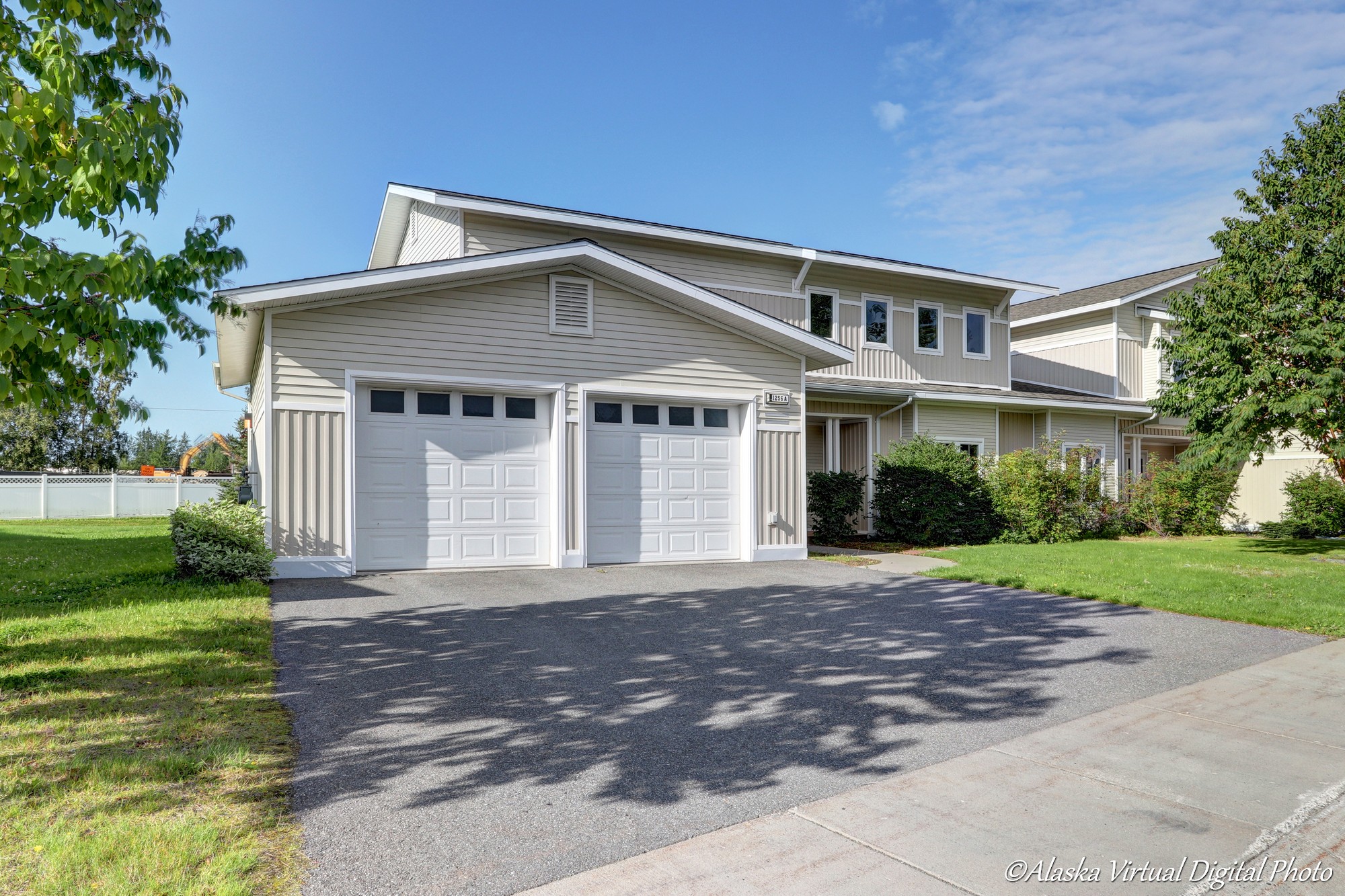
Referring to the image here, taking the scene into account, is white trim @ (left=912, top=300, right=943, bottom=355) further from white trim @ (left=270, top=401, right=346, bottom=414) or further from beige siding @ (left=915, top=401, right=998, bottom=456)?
white trim @ (left=270, top=401, right=346, bottom=414)

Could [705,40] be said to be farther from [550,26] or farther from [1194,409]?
[1194,409]

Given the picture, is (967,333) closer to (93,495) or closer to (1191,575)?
(1191,575)

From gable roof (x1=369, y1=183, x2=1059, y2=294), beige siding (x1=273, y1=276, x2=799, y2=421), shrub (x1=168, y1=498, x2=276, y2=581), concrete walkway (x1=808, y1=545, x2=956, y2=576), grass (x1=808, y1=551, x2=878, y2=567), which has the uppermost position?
gable roof (x1=369, y1=183, x2=1059, y2=294)

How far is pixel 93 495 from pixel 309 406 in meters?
19.9

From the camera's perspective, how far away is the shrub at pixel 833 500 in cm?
1631

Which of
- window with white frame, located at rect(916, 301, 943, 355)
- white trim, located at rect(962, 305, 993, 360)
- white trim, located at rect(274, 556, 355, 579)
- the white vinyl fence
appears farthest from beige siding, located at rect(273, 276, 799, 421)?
the white vinyl fence

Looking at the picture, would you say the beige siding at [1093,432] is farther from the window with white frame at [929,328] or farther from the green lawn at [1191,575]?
the green lawn at [1191,575]

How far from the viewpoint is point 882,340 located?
19.0 meters

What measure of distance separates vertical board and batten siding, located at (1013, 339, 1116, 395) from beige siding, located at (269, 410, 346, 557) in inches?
Answer: 780

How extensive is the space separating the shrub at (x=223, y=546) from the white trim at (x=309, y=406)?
1283mm

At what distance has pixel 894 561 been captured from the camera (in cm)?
1330

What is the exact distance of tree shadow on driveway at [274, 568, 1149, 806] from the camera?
409 centimetres

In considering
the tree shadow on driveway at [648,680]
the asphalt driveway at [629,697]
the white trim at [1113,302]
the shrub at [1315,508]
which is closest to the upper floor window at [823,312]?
the white trim at [1113,302]

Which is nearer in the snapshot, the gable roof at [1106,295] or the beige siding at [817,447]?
the beige siding at [817,447]
